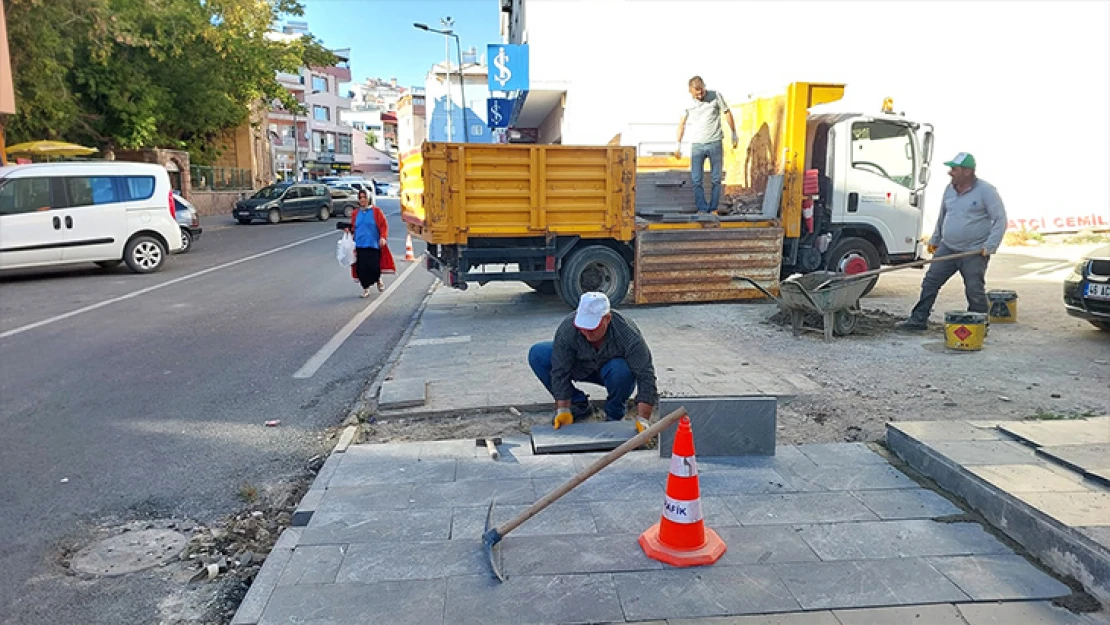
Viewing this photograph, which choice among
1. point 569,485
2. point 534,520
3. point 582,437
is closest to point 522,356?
point 582,437

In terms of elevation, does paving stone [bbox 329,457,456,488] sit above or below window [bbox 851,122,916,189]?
below

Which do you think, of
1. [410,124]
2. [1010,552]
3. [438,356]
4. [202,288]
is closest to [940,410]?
[1010,552]

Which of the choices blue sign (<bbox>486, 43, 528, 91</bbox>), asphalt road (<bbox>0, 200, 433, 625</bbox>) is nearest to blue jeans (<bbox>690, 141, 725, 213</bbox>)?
asphalt road (<bbox>0, 200, 433, 625</bbox>)

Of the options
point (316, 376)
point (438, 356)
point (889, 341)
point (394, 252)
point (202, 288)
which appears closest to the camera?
point (316, 376)

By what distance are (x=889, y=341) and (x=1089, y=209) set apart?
14.7 metres

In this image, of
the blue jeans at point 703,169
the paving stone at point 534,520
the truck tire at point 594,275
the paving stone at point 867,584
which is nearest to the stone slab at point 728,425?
the paving stone at point 534,520

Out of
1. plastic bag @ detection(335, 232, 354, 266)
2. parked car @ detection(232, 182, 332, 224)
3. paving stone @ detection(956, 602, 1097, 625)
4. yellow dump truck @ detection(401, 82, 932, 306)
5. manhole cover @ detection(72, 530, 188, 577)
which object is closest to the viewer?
paving stone @ detection(956, 602, 1097, 625)

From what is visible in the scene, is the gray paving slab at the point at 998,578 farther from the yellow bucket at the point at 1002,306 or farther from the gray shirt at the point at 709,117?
the gray shirt at the point at 709,117

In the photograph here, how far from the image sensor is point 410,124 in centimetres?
7100

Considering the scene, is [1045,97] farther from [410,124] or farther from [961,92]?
[410,124]

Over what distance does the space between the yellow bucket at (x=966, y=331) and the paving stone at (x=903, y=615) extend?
16.0 feet

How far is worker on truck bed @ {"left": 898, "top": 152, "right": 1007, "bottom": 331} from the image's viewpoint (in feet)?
23.7

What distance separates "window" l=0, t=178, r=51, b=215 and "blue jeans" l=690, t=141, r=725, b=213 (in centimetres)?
1067

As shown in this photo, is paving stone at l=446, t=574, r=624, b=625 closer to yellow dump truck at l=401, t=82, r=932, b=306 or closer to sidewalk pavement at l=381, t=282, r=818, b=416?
sidewalk pavement at l=381, t=282, r=818, b=416
